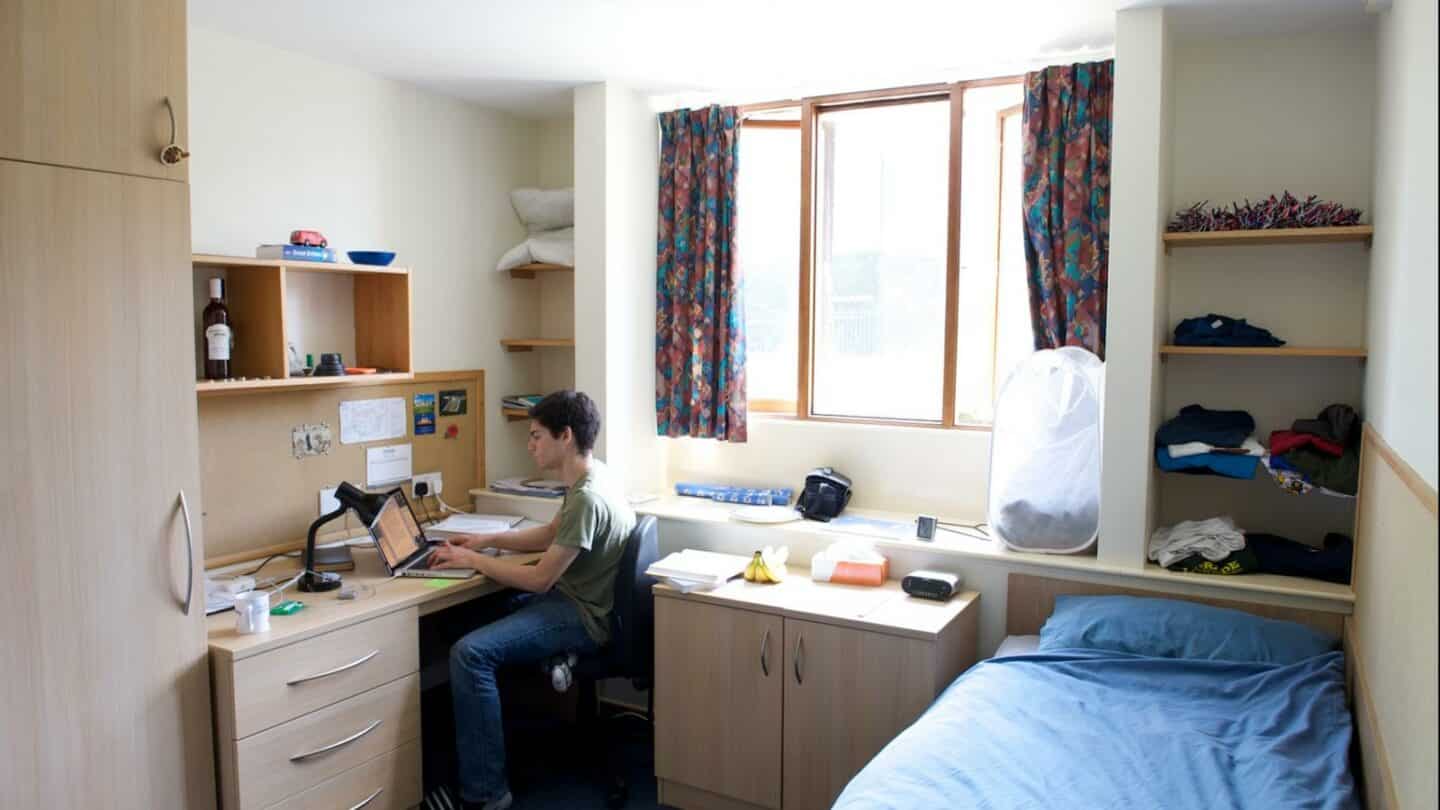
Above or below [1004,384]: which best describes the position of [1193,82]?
above

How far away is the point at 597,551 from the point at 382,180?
1640 millimetres

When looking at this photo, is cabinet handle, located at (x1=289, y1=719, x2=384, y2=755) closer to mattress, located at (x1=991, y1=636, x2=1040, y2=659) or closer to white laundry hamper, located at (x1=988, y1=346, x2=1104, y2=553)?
mattress, located at (x1=991, y1=636, x2=1040, y2=659)

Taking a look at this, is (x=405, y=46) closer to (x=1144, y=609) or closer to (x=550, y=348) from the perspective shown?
(x=550, y=348)

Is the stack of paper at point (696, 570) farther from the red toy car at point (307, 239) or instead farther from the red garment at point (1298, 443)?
the red garment at point (1298, 443)

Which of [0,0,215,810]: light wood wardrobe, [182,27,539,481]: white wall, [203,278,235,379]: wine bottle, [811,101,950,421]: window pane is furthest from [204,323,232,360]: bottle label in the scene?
[811,101,950,421]: window pane

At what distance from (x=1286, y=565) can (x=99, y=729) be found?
10.3 feet

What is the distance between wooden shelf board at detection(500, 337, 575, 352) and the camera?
3913 millimetres

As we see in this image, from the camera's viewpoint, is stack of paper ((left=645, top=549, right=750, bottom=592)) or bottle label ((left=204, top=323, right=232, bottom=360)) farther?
stack of paper ((left=645, top=549, right=750, bottom=592))

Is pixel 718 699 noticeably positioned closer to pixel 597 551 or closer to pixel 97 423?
pixel 597 551

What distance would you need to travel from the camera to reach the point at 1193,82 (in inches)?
120

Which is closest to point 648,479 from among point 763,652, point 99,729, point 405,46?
point 763,652

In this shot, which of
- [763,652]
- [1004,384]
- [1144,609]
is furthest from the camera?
[1004,384]

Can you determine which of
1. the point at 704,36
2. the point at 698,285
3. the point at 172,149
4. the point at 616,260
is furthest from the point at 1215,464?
the point at 172,149

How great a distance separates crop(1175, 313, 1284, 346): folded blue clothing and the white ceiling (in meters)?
0.87
